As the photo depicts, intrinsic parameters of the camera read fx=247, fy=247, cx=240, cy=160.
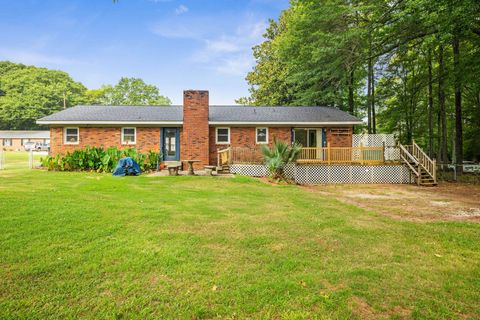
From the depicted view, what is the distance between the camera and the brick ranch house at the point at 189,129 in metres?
14.7

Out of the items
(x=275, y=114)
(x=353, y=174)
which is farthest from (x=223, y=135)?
(x=353, y=174)

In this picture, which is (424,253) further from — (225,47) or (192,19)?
(225,47)

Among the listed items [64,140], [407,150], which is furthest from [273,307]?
[64,140]

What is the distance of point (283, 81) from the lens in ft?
78.9

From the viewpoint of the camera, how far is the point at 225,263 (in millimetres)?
3324

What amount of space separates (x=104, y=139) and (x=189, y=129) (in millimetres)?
5785

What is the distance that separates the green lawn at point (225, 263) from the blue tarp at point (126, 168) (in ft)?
18.7

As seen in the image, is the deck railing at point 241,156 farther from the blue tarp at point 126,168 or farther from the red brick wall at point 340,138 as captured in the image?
the red brick wall at point 340,138

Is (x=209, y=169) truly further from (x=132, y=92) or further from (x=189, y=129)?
(x=132, y=92)

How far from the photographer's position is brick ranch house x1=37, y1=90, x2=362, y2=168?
1470 cm

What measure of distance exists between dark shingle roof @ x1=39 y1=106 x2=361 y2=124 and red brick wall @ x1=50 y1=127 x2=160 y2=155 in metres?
0.71

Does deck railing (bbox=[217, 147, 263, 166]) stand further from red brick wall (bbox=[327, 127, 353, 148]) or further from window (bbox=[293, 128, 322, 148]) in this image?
red brick wall (bbox=[327, 127, 353, 148])

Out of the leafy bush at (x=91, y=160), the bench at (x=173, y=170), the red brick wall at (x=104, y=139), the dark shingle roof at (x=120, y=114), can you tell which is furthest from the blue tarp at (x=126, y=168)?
the dark shingle roof at (x=120, y=114)

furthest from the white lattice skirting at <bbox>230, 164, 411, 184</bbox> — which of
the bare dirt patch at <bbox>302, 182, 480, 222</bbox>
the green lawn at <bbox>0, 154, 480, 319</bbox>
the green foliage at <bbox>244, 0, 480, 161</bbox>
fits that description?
the green lawn at <bbox>0, 154, 480, 319</bbox>
